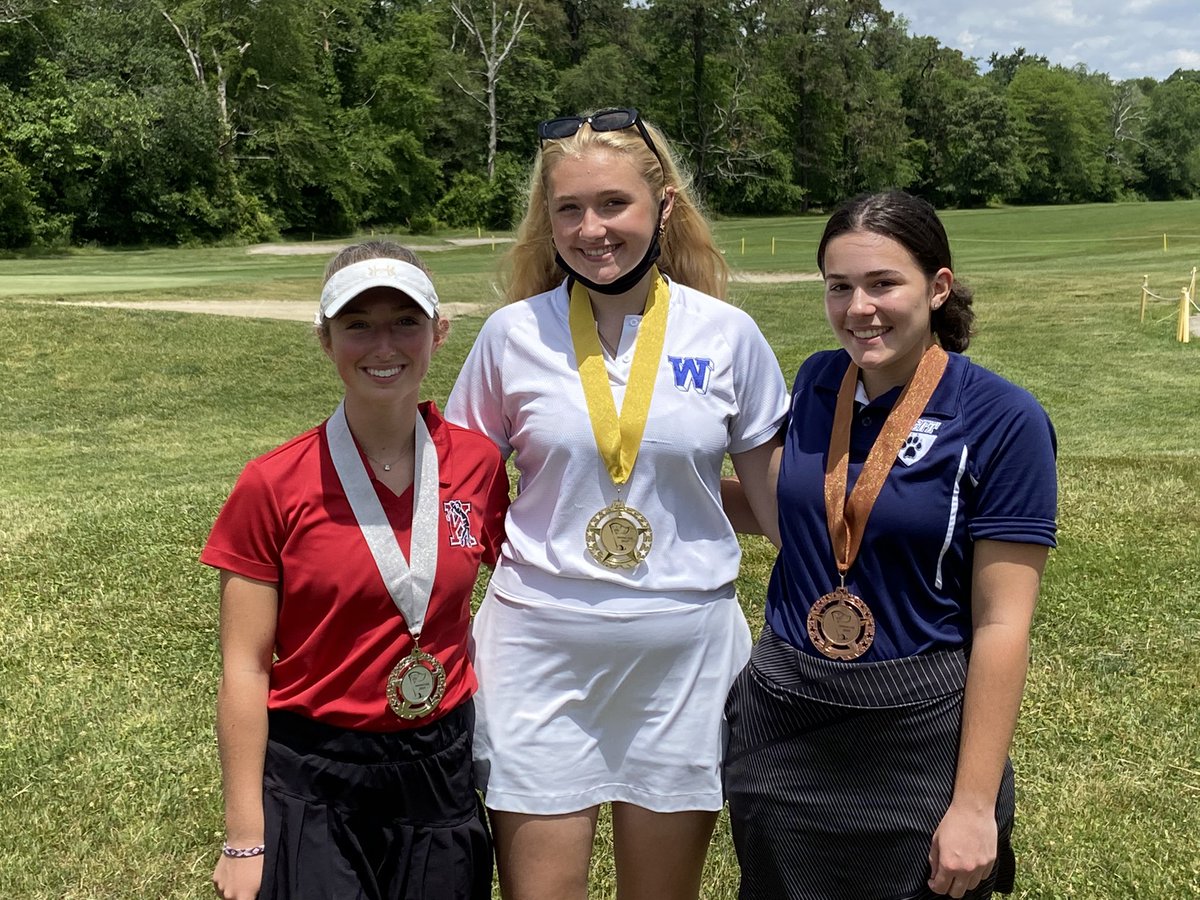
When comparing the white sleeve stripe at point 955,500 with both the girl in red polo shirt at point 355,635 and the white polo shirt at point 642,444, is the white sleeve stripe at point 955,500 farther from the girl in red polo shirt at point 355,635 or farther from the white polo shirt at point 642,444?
the girl in red polo shirt at point 355,635

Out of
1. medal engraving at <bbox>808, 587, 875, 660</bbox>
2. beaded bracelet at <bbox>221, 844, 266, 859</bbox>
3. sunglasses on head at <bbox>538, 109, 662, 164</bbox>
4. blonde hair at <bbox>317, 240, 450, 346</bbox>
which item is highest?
sunglasses on head at <bbox>538, 109, 662, 164</bbox>

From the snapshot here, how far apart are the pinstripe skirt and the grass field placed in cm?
135

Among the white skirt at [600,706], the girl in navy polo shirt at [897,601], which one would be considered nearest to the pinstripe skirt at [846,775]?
the girl in navy polo shirt at [897,601]

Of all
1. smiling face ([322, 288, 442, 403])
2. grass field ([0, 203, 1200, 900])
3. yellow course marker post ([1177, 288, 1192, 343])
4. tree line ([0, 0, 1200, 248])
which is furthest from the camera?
tree line ([0, 0, 1200, 248])

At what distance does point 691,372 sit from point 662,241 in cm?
46

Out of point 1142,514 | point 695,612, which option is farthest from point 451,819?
point 1142,514

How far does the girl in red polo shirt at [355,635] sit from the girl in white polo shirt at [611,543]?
0.59 ft

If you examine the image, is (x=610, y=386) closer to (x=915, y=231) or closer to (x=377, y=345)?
(x=377, y=345)

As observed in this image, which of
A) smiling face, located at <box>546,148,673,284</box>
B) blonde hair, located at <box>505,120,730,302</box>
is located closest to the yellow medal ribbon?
smiling face, located at <box>546,148,673,284</box>

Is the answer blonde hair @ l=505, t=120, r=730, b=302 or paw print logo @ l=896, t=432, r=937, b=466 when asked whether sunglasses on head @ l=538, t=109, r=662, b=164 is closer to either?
blonde hair @ l=505, t=120, r=730, b=302

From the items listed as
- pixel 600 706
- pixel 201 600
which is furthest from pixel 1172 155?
pixel 600 706

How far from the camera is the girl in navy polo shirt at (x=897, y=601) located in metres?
2.14

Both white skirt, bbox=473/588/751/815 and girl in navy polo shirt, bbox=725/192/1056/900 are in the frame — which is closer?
girl in navy polo shirt, bbox=725/192/1056/900

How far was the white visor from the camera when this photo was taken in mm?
2287
